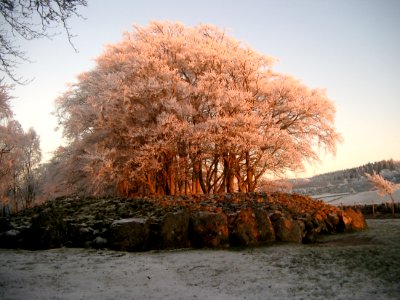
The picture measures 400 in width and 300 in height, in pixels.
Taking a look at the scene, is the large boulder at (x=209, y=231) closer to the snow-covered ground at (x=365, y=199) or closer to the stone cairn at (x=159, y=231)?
the stone cairn at (x=159, y=231)

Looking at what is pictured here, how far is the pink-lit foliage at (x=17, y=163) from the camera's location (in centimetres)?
2988

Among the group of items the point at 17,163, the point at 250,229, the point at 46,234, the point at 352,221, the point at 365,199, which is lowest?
the point at 365,199

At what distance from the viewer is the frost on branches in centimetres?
1998

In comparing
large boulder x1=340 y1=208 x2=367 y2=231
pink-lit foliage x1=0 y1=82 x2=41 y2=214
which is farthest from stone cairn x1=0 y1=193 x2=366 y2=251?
pink-lit foliage x1=0 y1=82 x2=41 y2=214

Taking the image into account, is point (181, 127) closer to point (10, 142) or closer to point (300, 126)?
point (300, 126)

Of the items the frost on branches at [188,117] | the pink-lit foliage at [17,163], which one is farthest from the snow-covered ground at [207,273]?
the pink-lit foliage at [17,163]

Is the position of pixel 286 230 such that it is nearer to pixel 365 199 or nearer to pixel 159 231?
pixel 159 231

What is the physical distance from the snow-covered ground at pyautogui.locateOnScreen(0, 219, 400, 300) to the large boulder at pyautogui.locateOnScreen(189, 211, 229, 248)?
26.2 inches

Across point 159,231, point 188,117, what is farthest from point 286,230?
point 188,117

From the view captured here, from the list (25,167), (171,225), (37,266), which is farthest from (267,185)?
(25,167)

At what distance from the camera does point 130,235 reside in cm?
978

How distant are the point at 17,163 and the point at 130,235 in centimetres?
2890

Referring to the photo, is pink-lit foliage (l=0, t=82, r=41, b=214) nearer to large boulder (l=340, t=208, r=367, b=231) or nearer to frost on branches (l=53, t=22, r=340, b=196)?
frost on branches (l=53, t=22, r=340, b=196)

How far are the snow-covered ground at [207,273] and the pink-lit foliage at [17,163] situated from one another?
79.8ft
